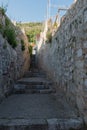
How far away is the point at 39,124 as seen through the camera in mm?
3613

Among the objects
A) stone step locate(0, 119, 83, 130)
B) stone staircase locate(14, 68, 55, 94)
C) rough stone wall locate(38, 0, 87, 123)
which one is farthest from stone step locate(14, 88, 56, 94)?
stone step locate(0, 119, 83, 130)

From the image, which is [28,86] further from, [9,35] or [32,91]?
[9,35]

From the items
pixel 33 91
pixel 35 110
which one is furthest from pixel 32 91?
pixel 35 110

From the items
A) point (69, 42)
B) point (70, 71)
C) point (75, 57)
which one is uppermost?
point (69, 42)

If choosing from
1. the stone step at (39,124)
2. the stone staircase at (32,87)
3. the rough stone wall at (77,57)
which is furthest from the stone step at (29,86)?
the stone step at (39,124)

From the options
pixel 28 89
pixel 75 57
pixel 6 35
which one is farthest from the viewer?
pixel 28 89

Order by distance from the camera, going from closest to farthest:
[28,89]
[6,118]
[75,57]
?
[6,118]
[75,57]
[28,89]

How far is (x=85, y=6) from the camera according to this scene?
3699mm

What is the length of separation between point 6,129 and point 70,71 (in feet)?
6.69

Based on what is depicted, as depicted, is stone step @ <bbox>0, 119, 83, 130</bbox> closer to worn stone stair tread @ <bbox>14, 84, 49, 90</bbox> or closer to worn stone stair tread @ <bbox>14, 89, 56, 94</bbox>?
worn stone stair tread @ <bbox>14, 89, 56, 94</bbox>

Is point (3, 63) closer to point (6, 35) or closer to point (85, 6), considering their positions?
point (6, 35)

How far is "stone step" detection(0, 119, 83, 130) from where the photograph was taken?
352 centimetres

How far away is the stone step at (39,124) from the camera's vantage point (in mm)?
3518

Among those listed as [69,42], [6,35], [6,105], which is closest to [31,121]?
[6,105]
